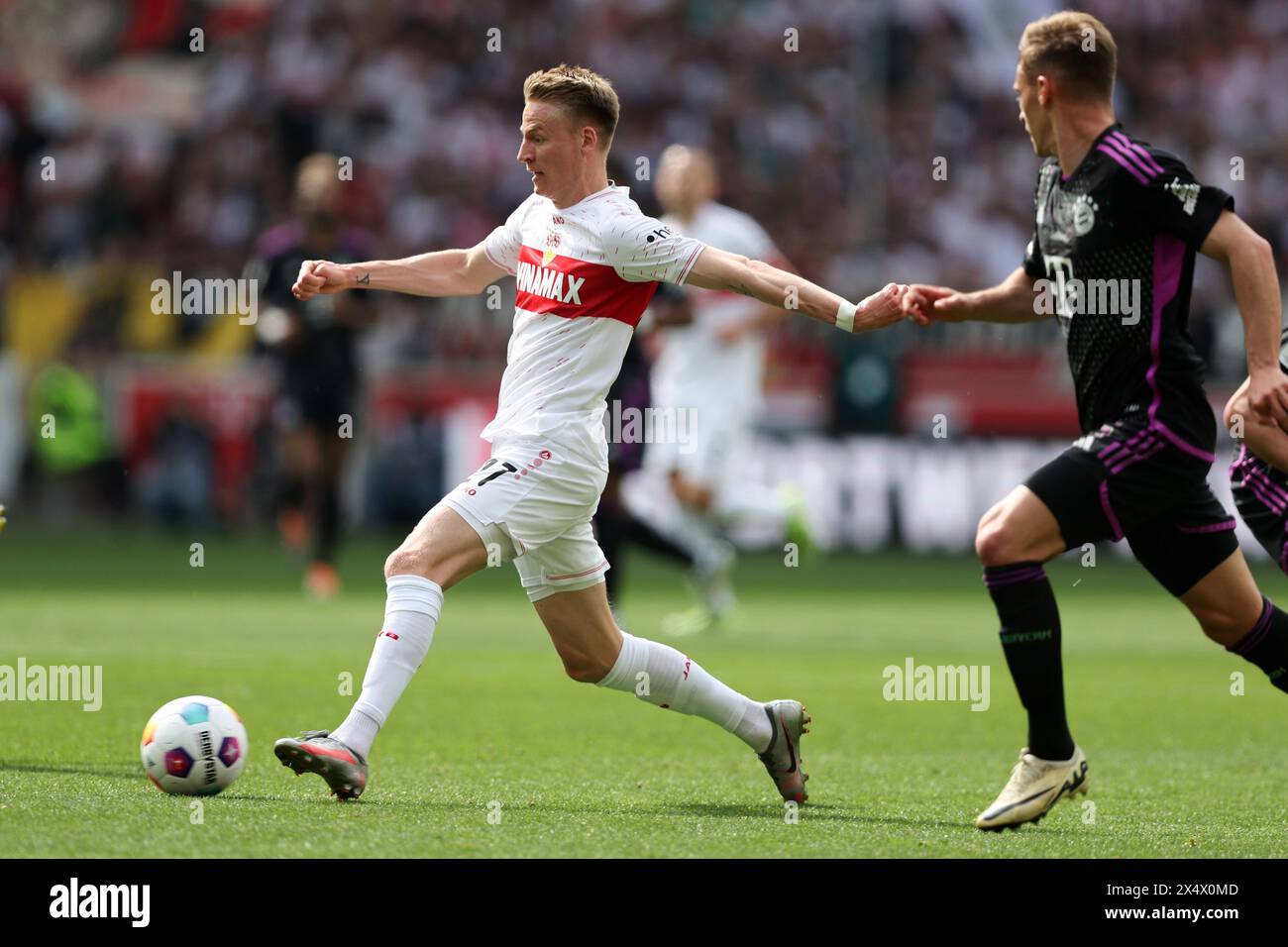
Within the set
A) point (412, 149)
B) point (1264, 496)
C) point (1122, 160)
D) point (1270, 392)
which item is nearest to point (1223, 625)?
point (1264, 496)

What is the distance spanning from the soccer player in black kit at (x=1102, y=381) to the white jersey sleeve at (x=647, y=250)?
1.12m

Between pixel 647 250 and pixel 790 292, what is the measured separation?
47cm

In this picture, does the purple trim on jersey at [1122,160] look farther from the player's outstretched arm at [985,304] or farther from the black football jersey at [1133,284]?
the player's outstretched arm at [985,304]

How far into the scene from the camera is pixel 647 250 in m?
5.50

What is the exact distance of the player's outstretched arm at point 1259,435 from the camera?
17.7 ft

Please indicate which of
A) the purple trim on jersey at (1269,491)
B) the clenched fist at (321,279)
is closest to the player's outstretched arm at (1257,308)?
the purple trim on jersey at (1269,491)

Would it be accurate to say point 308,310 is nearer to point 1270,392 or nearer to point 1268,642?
point 1268,642

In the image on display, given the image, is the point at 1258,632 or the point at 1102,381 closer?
the point at 1102,381

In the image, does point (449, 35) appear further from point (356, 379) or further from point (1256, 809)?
point (1256, 809)

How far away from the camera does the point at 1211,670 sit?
1014 cm

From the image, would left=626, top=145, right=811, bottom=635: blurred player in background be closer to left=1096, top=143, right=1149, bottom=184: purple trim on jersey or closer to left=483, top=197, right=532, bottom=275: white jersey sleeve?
left=483, top=197, right=532, bottom=275: white jersey sleeve

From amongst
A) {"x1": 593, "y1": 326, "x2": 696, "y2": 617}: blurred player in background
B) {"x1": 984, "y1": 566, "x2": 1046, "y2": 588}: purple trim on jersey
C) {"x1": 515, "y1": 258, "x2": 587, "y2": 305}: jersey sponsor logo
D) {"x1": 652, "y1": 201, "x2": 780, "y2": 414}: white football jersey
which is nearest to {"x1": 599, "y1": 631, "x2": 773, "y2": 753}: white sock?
{"x1": 984, "y1": 566, "x2": 1046, "y2": 588}: purple trim on jersey
